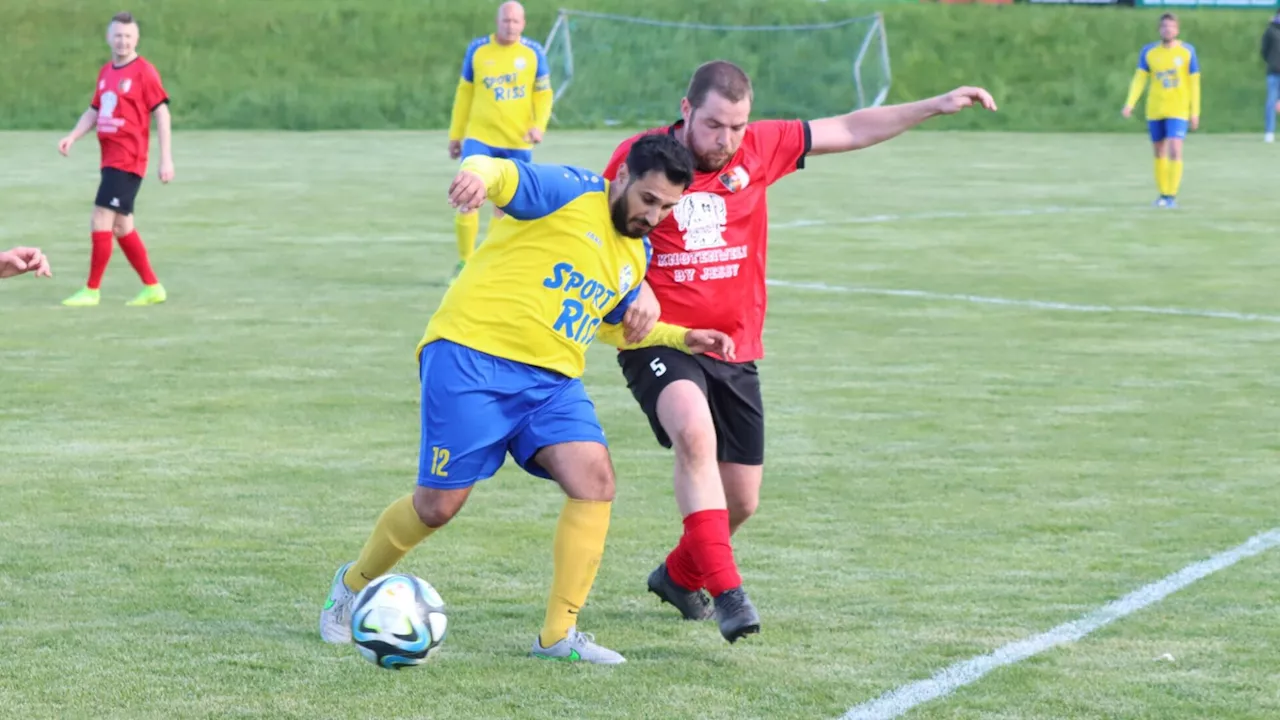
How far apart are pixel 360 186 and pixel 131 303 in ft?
35.3

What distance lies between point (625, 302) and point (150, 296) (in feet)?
29.1

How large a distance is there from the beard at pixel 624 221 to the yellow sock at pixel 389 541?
3.20 feet

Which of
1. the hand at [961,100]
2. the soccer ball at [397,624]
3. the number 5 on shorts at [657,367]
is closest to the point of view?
the soccer ball at [397,624]

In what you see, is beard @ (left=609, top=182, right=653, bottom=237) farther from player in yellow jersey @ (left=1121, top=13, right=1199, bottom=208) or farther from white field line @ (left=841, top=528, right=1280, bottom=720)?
player in yellow jersey @ (left=1121, top=13, right=1199, bottom=208)

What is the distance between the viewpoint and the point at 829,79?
39.9 metres

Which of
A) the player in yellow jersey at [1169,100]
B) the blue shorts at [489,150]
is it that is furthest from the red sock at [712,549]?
the player in yellow jersey at [1169,100]

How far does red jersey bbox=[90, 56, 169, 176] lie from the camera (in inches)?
529

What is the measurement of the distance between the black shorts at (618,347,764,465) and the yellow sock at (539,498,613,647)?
0.48 meters

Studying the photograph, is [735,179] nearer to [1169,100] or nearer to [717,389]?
[717,389]

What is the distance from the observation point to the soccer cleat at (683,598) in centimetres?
602

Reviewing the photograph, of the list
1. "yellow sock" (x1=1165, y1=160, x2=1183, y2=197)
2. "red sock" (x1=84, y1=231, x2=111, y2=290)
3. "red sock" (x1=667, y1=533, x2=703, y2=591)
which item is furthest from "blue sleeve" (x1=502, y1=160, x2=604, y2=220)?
"yellow sock" (x1=1165, y1=160, x2=1183, y2=197)

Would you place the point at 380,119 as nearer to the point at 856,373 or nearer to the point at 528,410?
the point at 856,373

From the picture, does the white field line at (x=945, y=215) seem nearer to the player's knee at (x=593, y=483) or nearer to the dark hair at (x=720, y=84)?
the dark hair at (x=720, y=84)

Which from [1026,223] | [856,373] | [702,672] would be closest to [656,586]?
[702,672]
